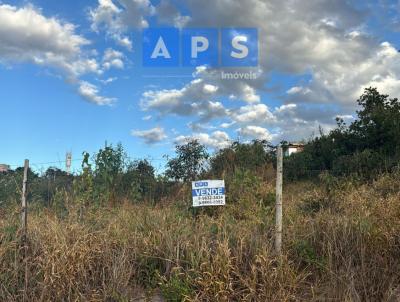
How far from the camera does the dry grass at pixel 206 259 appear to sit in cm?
475

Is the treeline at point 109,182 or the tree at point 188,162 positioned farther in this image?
the tree at point 188,162

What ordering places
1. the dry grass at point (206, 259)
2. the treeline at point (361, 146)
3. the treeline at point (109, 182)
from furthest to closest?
the treeline at point (361, 146) → the treeline at point (109, 182) → the dry grass at point (206, 259)

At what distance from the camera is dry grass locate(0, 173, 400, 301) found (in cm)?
475

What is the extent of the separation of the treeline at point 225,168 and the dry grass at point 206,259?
1.20m

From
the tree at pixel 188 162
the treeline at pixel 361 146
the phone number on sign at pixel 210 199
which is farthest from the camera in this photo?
the treeline at pixel 361 146

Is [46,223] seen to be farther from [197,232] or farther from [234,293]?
[234,293]

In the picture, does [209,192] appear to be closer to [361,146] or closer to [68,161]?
[68,161]

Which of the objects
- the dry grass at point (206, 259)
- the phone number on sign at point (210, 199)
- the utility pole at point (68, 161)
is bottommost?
the dry grass at point (206, 259)

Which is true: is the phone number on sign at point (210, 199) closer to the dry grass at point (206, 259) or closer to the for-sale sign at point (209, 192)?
the for-sale sign at point (209, 192)

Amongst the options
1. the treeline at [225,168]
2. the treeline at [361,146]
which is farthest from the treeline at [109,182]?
the treeline at [361,146]

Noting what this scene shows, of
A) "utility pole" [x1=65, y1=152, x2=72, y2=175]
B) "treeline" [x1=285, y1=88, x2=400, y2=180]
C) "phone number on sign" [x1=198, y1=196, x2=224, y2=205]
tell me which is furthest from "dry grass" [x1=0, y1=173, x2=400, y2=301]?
"treeline" [x1=285, y1=88, x2=400, y2=180]

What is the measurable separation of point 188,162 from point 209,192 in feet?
21.6

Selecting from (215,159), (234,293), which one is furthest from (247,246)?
(215,159)

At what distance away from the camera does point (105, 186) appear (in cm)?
850
